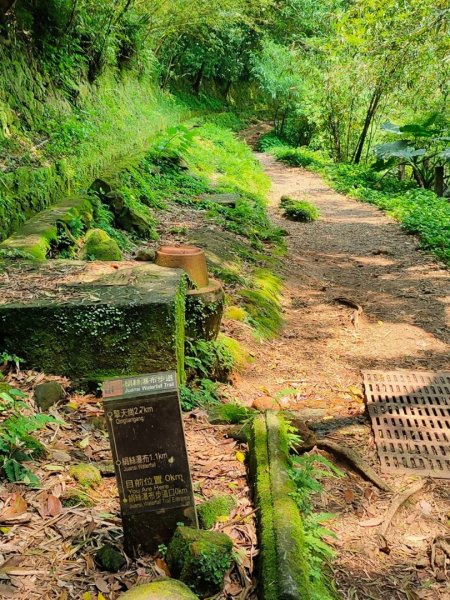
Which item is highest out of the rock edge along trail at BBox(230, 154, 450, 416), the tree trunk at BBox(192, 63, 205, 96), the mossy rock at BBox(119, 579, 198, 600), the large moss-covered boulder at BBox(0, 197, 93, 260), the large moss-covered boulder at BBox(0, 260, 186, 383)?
the tree trunk at BBox(192, 63, 205, 96)

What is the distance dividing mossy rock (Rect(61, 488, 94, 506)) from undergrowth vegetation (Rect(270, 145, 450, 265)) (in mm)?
7808

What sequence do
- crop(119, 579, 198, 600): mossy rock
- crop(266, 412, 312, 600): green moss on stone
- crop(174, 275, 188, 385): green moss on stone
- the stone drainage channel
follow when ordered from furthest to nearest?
crop(174, 275, 188, 385): green moss on stone
the stone drainage channel
crop(266, 412, 312, 600): green moss on stone
crop(119, 579, 198, 600): mossy rock

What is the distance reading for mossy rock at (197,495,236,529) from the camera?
267cm

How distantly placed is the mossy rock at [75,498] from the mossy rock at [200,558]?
1.92 feet

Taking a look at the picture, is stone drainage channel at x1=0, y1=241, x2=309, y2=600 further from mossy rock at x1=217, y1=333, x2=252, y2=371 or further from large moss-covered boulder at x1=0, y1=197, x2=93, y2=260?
mossy rock at x1=217, y1=333, x2=252, y2=371

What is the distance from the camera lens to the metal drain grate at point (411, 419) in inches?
149

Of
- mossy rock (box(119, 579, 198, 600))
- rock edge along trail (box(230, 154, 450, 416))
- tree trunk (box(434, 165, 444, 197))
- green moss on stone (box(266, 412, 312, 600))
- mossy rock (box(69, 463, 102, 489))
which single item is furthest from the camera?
tree trunk (box(434, 165, 444, 197))

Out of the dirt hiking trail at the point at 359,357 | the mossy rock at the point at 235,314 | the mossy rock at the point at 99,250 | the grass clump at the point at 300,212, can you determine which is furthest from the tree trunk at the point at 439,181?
the mossy rock at the point at 99,250

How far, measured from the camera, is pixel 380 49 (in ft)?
28.6

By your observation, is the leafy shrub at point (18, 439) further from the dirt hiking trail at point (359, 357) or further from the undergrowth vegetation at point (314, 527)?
the dirt hiking trail at point (359, 357)

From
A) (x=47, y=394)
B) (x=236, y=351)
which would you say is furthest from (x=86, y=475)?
(x=236, y=351)

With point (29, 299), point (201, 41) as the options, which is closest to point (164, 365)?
point (29, 299)

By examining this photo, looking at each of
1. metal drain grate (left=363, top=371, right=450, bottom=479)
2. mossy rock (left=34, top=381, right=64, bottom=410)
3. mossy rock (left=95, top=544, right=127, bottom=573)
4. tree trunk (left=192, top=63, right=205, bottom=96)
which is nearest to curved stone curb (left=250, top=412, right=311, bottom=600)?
mossy rock (left=95, top=544, right=127, bottom=573)

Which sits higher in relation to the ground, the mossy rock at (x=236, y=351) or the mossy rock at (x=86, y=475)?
the mossy rock at (x=86, y=475)
